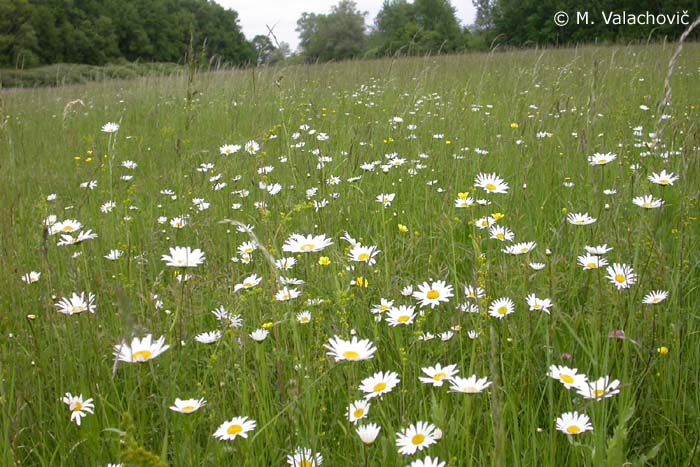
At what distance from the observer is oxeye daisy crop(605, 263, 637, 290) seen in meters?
1.43

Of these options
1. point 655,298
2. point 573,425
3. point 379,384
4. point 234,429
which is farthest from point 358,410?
point 655,298

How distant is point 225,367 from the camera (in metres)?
1.44

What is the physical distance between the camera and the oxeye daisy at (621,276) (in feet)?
4.70

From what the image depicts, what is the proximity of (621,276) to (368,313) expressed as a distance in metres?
0.69

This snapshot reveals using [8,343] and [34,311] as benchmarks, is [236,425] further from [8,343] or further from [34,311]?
[34,311]

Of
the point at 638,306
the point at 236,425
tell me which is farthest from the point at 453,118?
the point at 236,425

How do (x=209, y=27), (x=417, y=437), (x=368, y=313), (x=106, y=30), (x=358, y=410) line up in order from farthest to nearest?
1. (x=209, y=27)
2. (x=106, y=30)
3. (x=368, y=313)
4. (x=358, y=410)
5. (x=417, y=437)

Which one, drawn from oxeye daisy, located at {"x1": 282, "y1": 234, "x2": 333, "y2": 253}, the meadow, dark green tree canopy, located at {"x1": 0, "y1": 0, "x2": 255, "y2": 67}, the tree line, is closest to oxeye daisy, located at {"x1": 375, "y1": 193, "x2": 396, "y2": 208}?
the meadow

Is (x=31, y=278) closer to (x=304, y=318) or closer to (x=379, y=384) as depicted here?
(x=304, y=318)

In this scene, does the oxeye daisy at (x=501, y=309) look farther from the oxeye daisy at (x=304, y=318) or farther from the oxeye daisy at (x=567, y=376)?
the oxeye daisy at (x=304, y=318)

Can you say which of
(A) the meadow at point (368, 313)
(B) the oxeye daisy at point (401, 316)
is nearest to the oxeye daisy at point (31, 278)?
(A) the meadow at point (368, 313)

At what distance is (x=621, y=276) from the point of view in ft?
4.82

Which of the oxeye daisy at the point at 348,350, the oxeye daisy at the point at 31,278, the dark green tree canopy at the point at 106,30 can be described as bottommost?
the oxeye daisy at the point at 31,278

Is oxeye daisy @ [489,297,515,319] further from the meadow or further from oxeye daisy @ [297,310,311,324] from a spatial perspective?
oxeye daisy @ [297,310,311,324]
